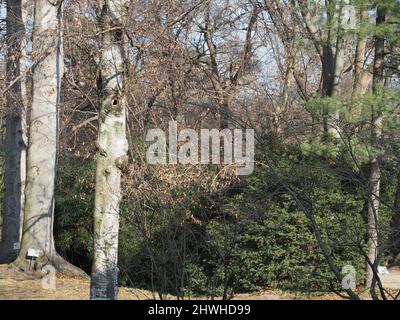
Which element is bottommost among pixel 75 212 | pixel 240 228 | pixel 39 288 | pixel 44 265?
pixel 39 288

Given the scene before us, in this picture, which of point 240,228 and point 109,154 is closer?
point 240,228

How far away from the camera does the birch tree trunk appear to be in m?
6.27

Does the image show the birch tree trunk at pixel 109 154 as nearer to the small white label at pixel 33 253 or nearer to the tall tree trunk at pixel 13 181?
the small white label at pixel 33 253

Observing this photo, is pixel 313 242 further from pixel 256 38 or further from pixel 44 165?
pixel 256 38

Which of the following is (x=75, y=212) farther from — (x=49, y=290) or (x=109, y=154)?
(x=109, y=154)

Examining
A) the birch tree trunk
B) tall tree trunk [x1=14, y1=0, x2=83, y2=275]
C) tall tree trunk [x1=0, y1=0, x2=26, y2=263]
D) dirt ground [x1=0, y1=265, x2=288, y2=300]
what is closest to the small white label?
tall tree trunk [x1=14, y1=0, x2=83, y2=275]

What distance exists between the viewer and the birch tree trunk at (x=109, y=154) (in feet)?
20.6

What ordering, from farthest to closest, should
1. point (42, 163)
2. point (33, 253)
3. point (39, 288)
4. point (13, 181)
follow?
point (13, 181), point (42, 163), point (33, 253), point (39, 288)

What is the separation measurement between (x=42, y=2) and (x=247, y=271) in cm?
623

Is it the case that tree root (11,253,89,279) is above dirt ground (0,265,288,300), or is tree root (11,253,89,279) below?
above

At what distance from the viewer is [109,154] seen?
20.9ft

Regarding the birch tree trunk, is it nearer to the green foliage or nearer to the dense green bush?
the dense green bush

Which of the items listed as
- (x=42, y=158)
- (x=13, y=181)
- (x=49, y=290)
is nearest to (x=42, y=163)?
(x=42, y=158)
